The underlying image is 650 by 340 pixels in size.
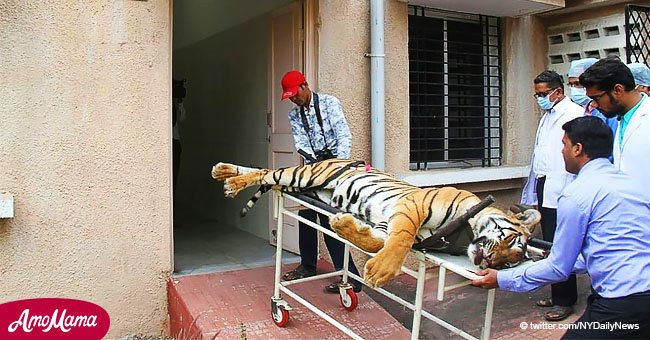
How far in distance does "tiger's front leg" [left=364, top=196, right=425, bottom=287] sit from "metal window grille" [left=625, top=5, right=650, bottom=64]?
327 centimetres

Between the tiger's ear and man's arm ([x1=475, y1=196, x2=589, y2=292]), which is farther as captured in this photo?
the tiger's ear

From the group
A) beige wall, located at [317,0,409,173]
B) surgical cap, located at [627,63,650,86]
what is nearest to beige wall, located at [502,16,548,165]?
beige wall, located at [317,0,409,173]

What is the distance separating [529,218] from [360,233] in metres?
0.85

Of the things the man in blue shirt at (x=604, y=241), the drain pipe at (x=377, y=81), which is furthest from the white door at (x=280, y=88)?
the man in blue shirt at (x=604, y=241)

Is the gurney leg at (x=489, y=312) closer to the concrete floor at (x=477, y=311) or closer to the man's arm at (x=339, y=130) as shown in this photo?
the concrete floor at (x=477, y=311)

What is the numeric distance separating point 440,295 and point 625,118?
143 centimetres

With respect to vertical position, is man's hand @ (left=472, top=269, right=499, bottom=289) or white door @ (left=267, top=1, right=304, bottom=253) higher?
white door @ (left=267, top=1, right=304, bottom=253)

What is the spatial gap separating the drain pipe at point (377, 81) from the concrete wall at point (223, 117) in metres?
1.32

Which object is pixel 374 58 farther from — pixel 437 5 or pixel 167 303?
pixel 167 303

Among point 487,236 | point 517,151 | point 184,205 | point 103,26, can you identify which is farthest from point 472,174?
point 184,205

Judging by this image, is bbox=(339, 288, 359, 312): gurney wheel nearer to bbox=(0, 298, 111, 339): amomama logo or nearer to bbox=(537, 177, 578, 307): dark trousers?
bbox=(537, 177, 578, 307): dark trousers

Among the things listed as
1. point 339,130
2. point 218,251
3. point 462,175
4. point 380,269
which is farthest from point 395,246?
point 218,251

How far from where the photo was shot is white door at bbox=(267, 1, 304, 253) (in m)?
5.09

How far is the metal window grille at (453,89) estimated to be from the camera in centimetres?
568
